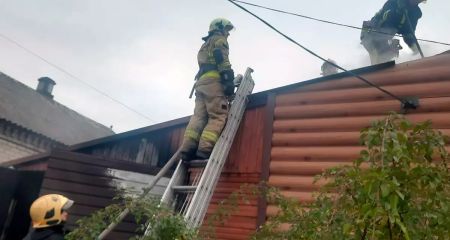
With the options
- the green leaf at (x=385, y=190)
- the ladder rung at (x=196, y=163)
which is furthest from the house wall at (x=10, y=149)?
the green leaf at (x=385, y=190)

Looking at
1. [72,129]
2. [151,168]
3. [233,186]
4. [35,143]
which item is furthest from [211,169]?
[72,129]

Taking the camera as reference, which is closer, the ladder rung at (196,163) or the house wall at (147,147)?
the ladder rung at (196,163)

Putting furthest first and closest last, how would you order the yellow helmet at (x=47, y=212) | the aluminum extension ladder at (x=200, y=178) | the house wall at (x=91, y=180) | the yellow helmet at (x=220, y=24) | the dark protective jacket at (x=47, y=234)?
1. the house wall at (x=91, y=180)
2. the yellow helmet at (x=220, y=24)
3. the aluminum extension ladder at (x=200, y=178)
4. the yellow helmet at (x=47, y=212)
5. the dark protective jacket at (x=47, y=234)

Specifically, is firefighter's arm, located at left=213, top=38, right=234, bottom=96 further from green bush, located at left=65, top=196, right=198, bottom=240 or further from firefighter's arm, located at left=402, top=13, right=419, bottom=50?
firefighter's arm, located at left=402, top=13, right=419, bottom=50

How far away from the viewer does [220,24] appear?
5.09 meters

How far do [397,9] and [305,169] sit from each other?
3.28 meters

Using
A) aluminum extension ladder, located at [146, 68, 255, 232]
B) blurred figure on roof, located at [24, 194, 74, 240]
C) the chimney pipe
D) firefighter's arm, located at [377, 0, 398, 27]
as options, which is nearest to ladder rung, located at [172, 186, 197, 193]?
aluminum extension ladder, located at [146, 68, 255, 232]

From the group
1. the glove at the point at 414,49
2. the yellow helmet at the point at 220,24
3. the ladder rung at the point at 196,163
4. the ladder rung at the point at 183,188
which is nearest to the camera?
the ladder rung at the point at 183,188

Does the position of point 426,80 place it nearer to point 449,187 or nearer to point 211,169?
point 211,169

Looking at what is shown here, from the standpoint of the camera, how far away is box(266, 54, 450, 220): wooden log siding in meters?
4.18

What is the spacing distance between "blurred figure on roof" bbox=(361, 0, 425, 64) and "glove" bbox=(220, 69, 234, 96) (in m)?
2.17

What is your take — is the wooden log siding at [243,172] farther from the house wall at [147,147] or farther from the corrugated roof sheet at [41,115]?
the corrugated roof sheet at [41,115]

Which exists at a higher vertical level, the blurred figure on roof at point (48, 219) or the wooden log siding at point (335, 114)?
the wooden log siding at point (335, 114)

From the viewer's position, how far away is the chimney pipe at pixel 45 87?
22.6 m
